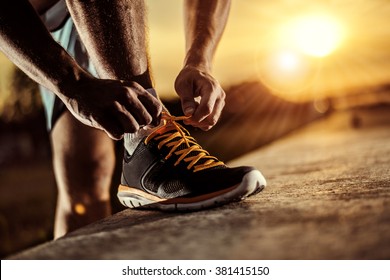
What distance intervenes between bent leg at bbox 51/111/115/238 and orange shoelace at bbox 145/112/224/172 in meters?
0.67

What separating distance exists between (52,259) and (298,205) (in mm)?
732

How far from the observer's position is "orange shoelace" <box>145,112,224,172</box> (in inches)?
59.0

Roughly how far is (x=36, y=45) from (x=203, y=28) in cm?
79

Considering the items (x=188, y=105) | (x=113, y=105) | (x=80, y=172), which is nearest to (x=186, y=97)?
(x=188, y=105)

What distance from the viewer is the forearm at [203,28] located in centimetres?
174

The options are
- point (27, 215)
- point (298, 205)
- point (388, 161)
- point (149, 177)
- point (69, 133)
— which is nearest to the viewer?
point (298, 205)

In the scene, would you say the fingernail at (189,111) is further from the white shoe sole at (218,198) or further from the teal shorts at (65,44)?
the teal shorts at (65,44)

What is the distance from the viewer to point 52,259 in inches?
43.3

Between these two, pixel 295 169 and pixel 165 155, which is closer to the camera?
pixel 165 155

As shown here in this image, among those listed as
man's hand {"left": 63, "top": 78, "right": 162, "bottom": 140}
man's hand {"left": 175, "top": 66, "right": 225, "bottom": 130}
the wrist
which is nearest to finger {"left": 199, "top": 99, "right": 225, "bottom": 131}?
man's hand {"left": 175, "top": 66, "right": 225, "bottom": 130}

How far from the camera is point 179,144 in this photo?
60.4 inches
